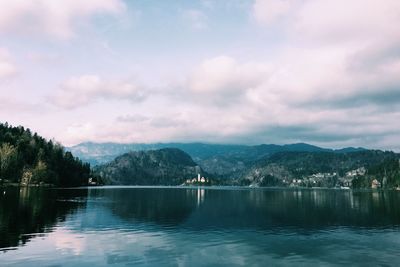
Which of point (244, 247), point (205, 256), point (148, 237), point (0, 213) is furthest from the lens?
point (0, 213)

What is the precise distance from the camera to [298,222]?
109250 mm

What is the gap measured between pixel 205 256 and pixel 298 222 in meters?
57.3

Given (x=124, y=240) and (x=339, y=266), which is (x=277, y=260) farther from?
(x=124, y=240)

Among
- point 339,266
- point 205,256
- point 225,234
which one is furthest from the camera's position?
point 225,234

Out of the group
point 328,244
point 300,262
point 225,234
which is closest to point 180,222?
point 225,234

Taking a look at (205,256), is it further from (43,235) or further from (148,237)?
(43,235)

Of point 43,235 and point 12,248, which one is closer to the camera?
point 12,248

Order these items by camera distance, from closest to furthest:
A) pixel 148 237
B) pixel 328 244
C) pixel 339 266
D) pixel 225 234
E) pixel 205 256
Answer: pixel 339 266 < pixel 205 256 < pixel 328 244 < pixel 148 237 < pixel 225 234

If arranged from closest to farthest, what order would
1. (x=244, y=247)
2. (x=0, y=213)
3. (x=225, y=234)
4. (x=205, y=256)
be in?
(x=205, y=256) < (x=244, y=247) < (x=225, y=234) < (x=0, y=213)

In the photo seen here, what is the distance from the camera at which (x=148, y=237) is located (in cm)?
7781

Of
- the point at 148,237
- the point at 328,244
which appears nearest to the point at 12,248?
the point at 148,237

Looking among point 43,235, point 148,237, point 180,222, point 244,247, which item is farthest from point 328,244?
point 43,235

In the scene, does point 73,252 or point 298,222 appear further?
point 298,222

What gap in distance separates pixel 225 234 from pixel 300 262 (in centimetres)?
2916
